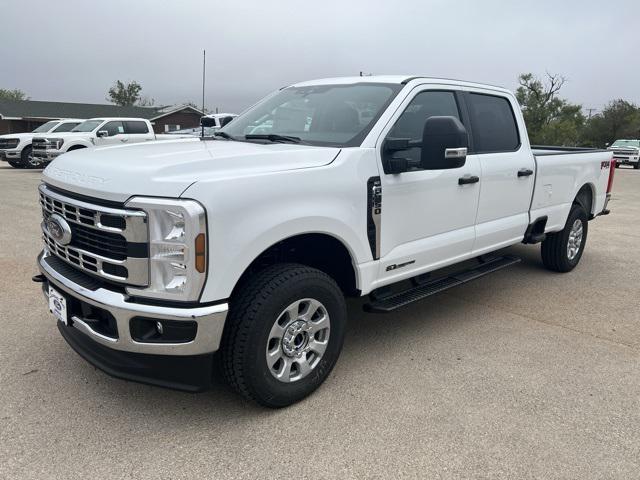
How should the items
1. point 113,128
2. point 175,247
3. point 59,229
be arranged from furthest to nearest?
point 113,128
point 59,229
point 175,247

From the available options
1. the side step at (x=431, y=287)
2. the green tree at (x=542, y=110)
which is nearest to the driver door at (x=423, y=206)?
the side step at (x=431, y=287)

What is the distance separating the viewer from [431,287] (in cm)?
404

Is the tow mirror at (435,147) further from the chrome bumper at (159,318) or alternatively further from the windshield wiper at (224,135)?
the chrome bumper at (159,318)

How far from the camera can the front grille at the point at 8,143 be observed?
19516 mm

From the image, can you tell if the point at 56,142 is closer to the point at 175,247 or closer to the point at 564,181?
the point at 564,181

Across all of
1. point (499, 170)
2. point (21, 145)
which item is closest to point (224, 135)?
point (499, 170)

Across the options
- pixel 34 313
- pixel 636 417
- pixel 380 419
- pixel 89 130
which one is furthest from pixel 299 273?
pixel 89 130

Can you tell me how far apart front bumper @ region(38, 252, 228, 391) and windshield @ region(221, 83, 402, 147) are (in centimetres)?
150

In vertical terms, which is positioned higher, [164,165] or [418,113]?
[418,113]

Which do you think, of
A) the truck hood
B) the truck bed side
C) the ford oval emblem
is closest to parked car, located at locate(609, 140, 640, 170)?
the truck bed side

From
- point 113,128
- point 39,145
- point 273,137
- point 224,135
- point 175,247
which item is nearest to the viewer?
point 175,247

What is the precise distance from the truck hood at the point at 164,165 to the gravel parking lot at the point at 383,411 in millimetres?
1236

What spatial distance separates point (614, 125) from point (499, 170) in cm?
6651

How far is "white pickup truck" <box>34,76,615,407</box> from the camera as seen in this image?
100 inches
